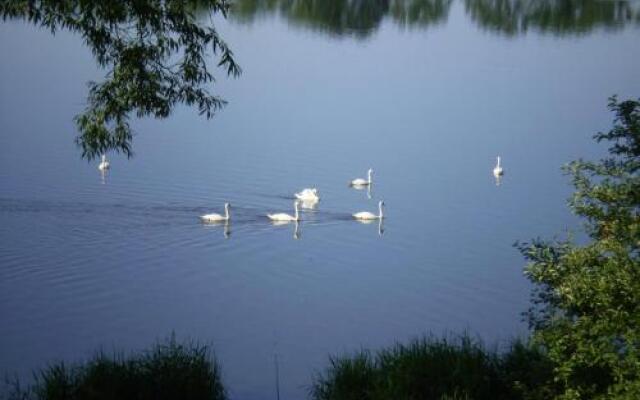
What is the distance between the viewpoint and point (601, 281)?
7883 mm

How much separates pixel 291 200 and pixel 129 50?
583 inches

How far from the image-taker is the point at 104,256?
19.7m

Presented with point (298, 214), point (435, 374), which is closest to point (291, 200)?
point (298, 214)

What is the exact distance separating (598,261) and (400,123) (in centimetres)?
2427

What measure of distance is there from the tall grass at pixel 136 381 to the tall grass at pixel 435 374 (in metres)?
1.38

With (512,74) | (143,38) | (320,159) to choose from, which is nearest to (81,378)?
(143,38)

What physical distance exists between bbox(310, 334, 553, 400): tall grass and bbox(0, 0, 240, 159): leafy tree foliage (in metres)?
3.33

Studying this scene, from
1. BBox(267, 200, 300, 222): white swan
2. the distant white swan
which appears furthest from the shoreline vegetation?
the distant white swan

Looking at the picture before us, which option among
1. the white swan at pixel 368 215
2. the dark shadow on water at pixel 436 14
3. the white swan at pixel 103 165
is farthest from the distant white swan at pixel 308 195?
the dark shadow on water at pixel 436 14

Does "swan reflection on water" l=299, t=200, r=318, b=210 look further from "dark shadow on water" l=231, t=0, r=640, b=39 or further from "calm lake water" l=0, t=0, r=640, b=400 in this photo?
"dark shadow on water" l=231, t=0, r=640, b=39

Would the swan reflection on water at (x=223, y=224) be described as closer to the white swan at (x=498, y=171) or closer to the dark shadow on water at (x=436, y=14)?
the white swan at (x=498, y=171)

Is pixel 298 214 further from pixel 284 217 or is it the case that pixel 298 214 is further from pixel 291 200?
pixel 291 200

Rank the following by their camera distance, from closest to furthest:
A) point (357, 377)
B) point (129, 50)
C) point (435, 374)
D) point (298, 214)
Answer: point (129, 50) < point (435, 374) < point (357, 377) < point (298, 214)

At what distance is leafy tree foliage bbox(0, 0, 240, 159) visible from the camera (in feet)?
30.0
